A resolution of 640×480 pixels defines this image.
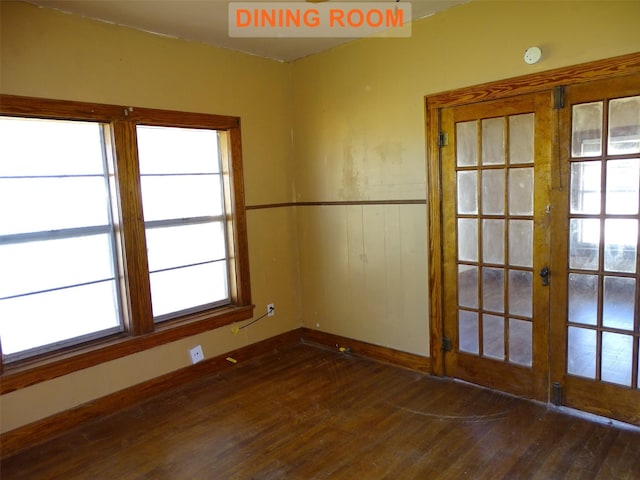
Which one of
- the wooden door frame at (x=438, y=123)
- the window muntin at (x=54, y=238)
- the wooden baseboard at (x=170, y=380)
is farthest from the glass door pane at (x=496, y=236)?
the window muntin at (x=54, y=238)

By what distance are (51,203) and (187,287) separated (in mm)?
1220

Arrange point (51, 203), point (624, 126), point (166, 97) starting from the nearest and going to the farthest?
1. point (624, 126)
2. point (51, 203)
3. point (166, 97)

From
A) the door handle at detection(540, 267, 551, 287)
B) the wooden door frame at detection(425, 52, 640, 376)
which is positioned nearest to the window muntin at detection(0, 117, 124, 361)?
the wooden door frame at detection(425, 52, 640, 376)

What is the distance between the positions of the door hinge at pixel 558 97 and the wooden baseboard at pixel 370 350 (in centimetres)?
205

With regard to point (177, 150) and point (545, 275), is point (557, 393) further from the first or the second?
point (177, 150)

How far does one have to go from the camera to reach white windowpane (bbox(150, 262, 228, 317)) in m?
3.57

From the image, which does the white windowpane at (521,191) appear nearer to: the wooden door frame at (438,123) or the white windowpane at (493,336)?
the wooden door frame at (438,123)

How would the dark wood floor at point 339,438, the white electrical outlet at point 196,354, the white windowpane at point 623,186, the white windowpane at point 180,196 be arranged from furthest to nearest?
1. the white electrical outlet at point 196,354
2. the white windowpane at point 180,196
3. the white windowpane at point 623,186
4. the dark wood floor at point 339,438

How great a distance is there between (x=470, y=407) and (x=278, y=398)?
53.7 inches

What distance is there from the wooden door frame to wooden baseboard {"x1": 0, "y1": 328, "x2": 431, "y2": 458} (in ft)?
1.00

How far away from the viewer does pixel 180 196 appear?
366 centimetres

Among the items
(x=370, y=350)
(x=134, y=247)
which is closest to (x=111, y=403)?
(x=134, y=247)

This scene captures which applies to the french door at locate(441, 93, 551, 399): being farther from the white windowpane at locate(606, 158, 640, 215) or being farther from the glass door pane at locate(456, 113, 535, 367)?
the white windowpane at locate(606, 158, 640, 215)

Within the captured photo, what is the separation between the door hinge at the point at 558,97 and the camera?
2.75 metres
